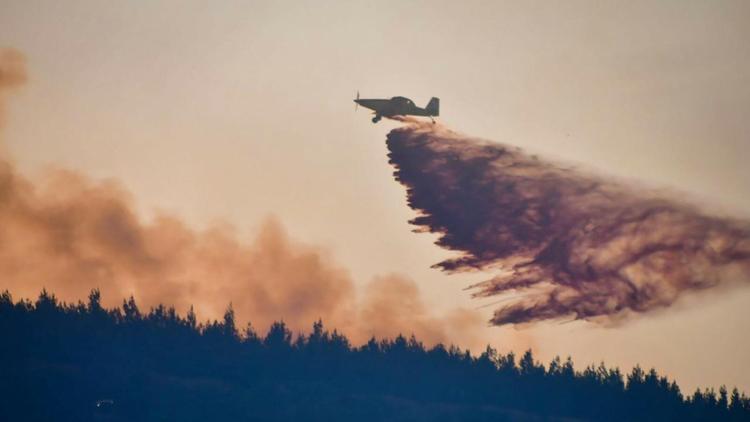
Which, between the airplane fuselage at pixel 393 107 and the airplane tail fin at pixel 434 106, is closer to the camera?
the airplane fuselage at pixel 393 107

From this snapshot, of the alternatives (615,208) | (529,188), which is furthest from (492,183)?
(615,208)

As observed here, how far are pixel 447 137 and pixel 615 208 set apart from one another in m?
23.4

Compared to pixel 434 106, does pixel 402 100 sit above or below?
below

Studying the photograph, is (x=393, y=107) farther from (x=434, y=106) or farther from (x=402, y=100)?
(x=434, y=106)

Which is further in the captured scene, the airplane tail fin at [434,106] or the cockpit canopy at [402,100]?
the airplane tail fin at [434,106]

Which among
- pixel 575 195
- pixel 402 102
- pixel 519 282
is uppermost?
pixel 402 102

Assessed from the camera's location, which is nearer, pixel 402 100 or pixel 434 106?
pixel 402 100

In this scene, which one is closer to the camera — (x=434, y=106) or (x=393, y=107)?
(x=393, y=107)

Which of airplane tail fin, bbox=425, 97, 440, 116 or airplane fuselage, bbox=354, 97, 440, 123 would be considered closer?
airplane fuselage, bbox=354, 97, 440, 123

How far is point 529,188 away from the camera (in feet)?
551

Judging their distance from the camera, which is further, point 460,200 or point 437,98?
point 437,98

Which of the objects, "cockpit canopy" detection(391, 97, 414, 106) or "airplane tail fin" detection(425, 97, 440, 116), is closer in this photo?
"cockpit canopy" detection(391, 97, 414, 106)

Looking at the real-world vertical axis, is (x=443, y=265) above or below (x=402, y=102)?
below

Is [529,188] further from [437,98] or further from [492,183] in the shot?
[437,98]
